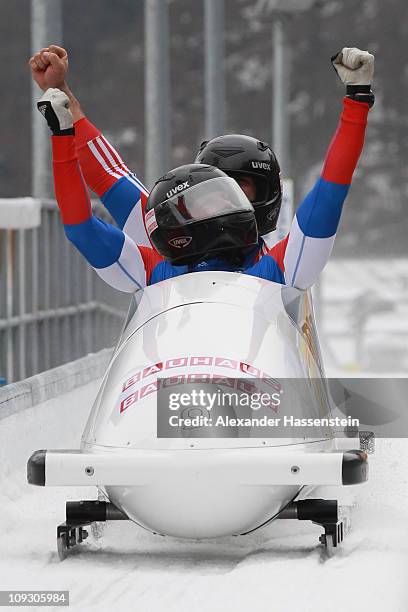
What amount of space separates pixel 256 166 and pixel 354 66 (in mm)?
699

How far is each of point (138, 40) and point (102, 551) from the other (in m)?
48.7

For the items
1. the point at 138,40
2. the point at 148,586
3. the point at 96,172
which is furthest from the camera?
the point at 138,40

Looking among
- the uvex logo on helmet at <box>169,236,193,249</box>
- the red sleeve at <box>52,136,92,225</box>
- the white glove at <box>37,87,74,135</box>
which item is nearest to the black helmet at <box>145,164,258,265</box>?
the uvex logo on helmet at <box>169,236,193,249</box>

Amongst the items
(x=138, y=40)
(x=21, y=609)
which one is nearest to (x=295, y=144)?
(x=138, y=40)

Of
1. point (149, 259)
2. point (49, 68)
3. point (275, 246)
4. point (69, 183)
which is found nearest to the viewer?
point (69, 183)

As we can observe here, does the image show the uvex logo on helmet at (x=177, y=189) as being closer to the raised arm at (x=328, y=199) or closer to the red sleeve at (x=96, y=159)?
the raised arm at (x=328, y=199)

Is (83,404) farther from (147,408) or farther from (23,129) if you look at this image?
(23,129)

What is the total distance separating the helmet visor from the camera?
4.39m

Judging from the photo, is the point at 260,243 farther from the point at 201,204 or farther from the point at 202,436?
the point at 202,436

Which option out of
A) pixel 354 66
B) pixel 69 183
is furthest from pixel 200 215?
pixel 354 66

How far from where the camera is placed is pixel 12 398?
5.40 m

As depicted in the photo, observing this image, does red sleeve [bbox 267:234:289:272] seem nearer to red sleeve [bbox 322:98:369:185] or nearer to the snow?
red sleeve [bbox 322:98:369:185]

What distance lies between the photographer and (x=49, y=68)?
5.07 m
